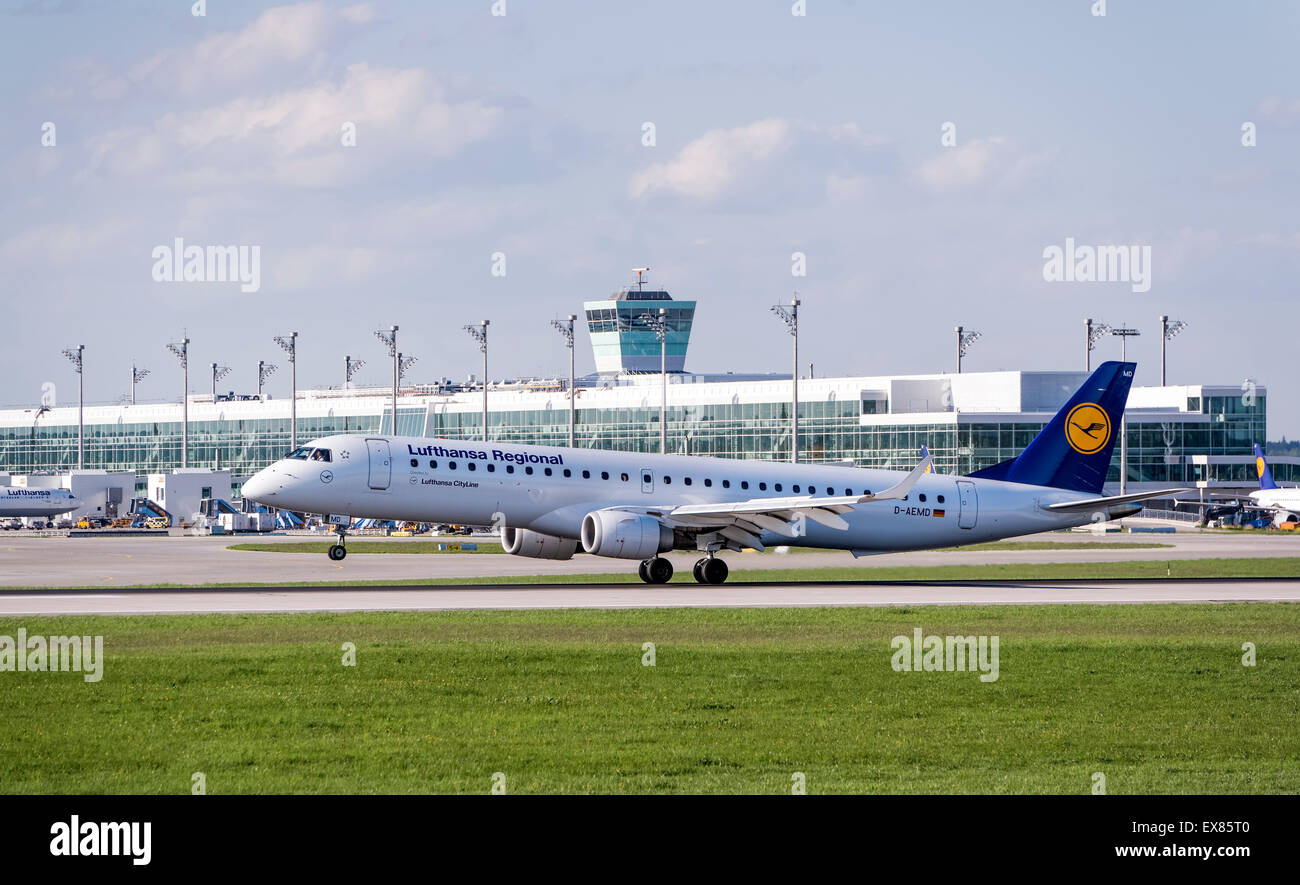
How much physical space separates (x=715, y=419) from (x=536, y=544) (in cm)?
10589

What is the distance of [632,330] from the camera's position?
193 metres

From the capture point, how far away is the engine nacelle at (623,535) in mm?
45438

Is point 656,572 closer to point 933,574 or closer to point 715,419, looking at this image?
point 933,574

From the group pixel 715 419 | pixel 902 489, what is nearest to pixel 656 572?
pixel 902 489

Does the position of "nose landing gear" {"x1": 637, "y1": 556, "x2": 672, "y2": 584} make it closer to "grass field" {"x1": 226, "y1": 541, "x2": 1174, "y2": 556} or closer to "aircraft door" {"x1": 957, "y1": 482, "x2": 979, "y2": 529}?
"aircraft door" {"x1": 957, "y1": 482, "x2": 979, "y2": 529}

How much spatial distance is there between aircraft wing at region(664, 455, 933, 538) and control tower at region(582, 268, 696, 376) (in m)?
143

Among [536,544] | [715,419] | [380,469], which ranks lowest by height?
[536,544]

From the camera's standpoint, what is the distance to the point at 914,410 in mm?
142625

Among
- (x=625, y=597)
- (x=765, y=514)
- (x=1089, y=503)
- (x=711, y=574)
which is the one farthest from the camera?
(x=1089, y=503)

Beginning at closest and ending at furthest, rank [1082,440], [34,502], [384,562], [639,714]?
[639,714], [1082,440], [384,562], [34,502]

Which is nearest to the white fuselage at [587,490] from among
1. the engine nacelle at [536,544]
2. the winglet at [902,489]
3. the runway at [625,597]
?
the engine nacelle at [536,544]

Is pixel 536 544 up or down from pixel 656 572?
up

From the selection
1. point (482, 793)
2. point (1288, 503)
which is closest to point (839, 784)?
point (482, 793)

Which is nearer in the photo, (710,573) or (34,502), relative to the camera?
(710,573)
